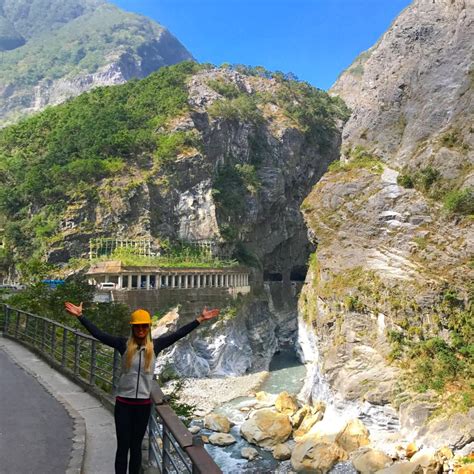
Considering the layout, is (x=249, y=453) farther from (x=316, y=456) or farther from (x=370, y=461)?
(x=370, y=461)

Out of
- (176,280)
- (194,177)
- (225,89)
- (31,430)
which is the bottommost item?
(31,430)

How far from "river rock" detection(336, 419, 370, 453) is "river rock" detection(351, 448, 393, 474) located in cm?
156

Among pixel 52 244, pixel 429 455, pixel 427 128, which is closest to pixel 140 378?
pixel 429 455

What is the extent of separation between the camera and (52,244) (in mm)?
48188

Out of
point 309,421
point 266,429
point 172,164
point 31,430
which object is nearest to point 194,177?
point 172,164

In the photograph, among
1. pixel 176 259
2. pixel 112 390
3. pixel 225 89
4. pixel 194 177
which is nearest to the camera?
pixel 112 390

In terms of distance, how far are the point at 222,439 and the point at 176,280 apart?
23.3 meters

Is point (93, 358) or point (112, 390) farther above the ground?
point (93, 358)

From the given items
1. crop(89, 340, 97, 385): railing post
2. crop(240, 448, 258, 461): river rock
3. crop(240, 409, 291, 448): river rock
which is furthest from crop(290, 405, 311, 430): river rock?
crop(89, 340, 97, 385): railing post

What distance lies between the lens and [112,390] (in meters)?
8.48

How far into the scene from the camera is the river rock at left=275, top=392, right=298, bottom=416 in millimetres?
33531

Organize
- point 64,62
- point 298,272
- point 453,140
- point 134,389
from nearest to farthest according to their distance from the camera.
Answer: point 134,389 → point 453,140 → point 298,272 → point 64,62

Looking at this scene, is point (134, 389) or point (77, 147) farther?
point (77, 147)

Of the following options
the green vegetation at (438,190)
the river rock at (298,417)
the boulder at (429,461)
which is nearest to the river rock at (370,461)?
the boulder at (429,461)
